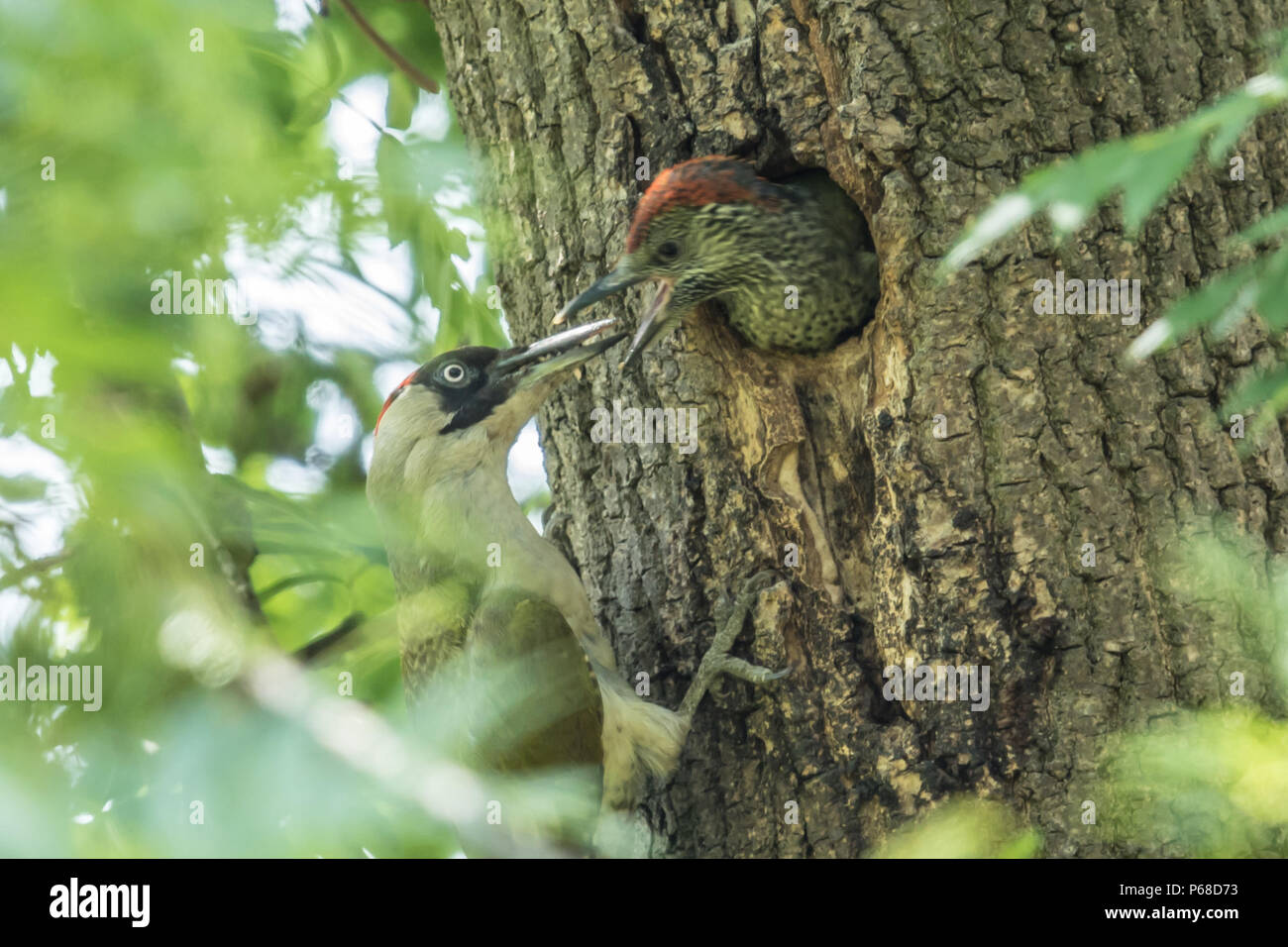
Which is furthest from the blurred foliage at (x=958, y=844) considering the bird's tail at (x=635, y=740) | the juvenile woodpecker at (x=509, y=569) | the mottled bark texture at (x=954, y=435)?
the bird's tail at (x=635, y=740)

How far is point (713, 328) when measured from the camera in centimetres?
342

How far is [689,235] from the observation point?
10.7 ft

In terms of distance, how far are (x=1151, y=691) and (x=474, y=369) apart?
2.17 meters

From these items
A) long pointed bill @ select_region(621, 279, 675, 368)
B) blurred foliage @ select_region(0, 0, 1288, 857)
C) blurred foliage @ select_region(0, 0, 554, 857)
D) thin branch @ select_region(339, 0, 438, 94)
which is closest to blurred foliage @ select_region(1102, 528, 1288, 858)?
blurred foliage @ select_region(0, 0, 1288, 857)

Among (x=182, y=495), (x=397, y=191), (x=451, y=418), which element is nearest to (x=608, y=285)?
(x=451, y=418)

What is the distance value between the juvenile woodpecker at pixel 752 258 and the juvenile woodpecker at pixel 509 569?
0.21 metres

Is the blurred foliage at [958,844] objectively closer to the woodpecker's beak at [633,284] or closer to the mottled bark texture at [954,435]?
the mottled bark texture at [954,435]

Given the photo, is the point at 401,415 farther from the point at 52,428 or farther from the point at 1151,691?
the point at 52,428

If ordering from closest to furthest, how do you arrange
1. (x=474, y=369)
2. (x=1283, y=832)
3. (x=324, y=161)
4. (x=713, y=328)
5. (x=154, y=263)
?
(x=154, y=263) → (x=324, y=161) → (x=1283, y=832) → (x=713, y=328) → (x=474, y=369)

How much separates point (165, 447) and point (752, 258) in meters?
2.44

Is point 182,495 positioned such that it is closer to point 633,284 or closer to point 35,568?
point 35,568

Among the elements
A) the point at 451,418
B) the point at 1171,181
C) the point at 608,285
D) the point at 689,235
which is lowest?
the point at 1171,181

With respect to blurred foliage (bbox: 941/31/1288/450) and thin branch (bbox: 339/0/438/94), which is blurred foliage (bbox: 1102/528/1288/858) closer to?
blurred foliage (bbox: 941/31/1288/450)

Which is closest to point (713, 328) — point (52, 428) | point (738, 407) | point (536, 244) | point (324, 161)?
point (738, 407)
